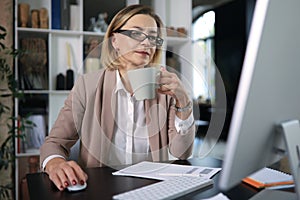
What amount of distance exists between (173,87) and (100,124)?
326 millimetres

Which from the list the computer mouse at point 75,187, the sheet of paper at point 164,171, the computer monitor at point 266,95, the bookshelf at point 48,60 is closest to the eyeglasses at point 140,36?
the sheet of paper at point 164,171

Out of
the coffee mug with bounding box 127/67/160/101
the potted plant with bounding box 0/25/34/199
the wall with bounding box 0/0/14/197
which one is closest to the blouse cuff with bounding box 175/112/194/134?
the coffee mug with bounding box 127/67/160/101

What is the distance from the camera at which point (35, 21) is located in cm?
249

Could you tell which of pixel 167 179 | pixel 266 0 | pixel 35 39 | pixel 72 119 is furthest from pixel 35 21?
pixel 266 0

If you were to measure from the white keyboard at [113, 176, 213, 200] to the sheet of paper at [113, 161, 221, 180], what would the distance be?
0.06 metres

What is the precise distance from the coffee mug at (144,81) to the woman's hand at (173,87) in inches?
1.0

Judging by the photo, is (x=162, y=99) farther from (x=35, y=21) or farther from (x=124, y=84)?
(x=35, y=21)

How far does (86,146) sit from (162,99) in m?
0.35

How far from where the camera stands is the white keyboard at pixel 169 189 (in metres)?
0.78

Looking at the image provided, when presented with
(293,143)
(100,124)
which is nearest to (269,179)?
(293,143)

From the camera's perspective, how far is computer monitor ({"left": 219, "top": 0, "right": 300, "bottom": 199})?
48cm

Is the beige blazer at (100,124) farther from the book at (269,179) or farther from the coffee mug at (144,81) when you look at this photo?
the book at (269,179)

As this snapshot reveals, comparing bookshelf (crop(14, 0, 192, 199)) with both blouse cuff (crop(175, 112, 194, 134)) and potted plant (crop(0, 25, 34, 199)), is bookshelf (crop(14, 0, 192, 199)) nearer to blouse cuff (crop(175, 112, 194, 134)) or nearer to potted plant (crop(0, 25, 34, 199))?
potted plant (crop(0, 25, 34, 199))

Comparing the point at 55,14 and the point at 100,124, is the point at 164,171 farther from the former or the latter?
the point at 55,14
